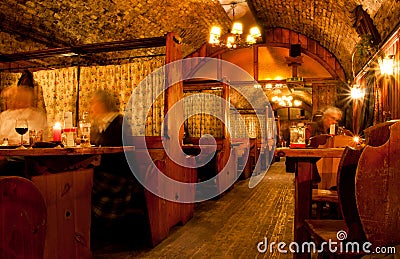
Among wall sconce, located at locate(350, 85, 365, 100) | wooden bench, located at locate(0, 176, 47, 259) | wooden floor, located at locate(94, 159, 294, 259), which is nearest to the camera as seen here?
wooden bench, located at locate(0, 176, 47, 259)

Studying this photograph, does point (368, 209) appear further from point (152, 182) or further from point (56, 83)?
point (56, 83)

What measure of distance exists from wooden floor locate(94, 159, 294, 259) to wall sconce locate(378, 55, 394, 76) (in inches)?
103

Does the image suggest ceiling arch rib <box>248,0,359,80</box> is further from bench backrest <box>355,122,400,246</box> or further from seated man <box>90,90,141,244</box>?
bench backrest <box>355,122,400,246</box>

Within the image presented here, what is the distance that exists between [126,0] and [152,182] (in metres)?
4.88

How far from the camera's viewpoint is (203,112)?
9688mm

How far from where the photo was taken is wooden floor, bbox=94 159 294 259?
127 inches

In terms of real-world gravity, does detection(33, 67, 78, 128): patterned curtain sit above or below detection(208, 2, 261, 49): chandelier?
below

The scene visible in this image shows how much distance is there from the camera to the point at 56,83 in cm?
675

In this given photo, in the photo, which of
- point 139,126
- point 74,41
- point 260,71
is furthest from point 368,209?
point 260,71

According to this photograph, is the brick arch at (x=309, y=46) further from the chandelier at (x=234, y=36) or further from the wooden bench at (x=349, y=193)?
the wooden bench at (x=349, y=193)

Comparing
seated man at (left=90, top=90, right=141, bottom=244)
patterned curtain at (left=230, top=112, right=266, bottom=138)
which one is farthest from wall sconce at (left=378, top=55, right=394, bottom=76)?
patterned curtain at (left=230, top=112, right=266, bottom=138)

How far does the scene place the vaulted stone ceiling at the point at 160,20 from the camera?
612 centimetres

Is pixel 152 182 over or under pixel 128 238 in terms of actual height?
over

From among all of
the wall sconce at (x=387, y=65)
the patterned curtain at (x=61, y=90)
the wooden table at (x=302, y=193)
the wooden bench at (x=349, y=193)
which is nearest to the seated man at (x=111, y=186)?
the wooden table at (x=302, y=193)
